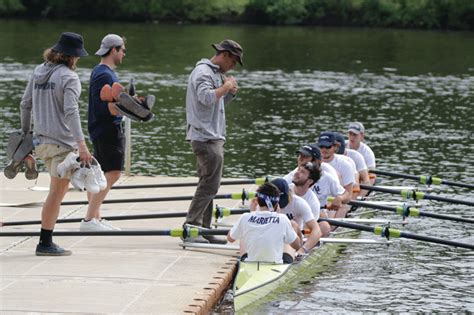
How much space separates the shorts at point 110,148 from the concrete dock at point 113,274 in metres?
0.92

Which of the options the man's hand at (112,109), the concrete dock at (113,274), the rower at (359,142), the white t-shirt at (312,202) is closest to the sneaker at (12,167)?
the concrete dock at (113,274)

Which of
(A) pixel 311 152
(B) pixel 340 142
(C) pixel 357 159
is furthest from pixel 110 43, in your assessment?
(C) pixel 357 159

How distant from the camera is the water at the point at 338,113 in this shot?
13047 millimetres

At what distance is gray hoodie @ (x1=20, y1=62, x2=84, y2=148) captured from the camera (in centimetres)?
1112

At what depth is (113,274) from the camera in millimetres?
10992

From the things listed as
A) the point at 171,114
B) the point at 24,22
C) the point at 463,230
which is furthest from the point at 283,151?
the point at 24,22

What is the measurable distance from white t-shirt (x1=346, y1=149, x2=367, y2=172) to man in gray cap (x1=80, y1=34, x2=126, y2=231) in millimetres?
5613

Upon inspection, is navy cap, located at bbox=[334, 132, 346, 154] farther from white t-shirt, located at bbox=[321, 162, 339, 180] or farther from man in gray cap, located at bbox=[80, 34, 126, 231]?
man in gray cap, located at bbox=[80, 34, 126, 231]

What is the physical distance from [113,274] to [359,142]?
8096mm

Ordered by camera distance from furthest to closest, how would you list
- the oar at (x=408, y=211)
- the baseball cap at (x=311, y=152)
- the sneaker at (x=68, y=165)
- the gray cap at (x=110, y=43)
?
the oar at (x=408, y=211), the baseball cap at (x=311, y=152), the gray cap at (x=110, y=43), the sneaker at (x=68, y=165)

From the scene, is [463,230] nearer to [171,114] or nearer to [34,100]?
[34,100]

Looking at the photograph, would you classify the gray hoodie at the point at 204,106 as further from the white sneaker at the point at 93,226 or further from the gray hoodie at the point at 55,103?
the gray hoodie at the point at 55,103

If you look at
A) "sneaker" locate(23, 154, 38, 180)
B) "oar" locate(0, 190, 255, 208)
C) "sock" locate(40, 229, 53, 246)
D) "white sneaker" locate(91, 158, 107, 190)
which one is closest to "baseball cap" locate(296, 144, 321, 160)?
"oar" locate(0, 190, 255, 208)

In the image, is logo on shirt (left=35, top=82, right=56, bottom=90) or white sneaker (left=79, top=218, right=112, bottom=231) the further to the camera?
white sneaker (left=79, top=218, right=112, bottom=231)
